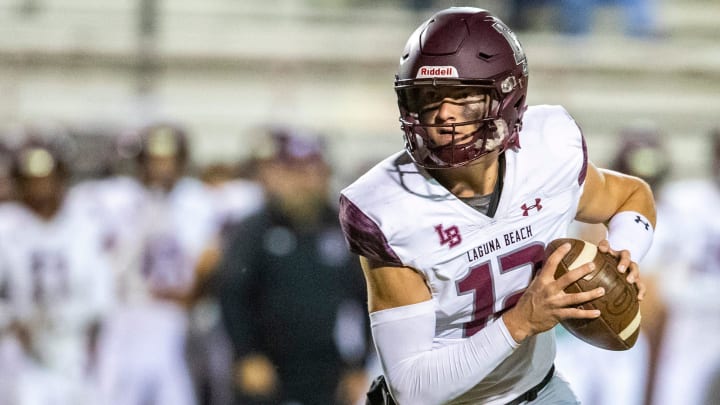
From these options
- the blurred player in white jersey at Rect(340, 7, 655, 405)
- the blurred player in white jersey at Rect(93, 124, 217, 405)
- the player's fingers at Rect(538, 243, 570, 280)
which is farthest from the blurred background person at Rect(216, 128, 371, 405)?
the player's fingers at Rect(538, 243, 570, 280)

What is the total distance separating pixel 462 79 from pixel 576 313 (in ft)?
2.06

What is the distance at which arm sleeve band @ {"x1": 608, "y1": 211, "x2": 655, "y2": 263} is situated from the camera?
141 inches

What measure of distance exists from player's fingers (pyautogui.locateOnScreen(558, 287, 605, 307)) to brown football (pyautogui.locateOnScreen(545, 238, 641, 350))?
0.11ft

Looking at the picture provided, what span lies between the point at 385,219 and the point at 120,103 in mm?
6859

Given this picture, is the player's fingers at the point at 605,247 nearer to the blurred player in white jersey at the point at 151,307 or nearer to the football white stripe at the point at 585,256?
the football white stripe at the point at 585,256

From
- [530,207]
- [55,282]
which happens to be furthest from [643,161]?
[530,207]

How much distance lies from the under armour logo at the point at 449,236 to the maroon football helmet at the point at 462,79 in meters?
0.17

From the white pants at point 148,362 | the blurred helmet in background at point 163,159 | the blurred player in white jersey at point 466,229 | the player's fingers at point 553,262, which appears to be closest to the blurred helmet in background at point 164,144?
the blurred helmet in background at point 163,159

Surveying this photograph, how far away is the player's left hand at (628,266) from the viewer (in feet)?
11.0

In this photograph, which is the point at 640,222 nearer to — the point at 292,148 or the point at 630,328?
the point at 630,328

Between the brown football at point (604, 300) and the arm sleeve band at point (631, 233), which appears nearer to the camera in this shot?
the brown football at point (604, 300)

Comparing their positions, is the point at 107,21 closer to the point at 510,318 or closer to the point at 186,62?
the point at 186,62

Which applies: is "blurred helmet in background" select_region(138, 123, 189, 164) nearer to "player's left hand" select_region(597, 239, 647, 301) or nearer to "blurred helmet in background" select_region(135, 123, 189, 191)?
"blurred helmet in background" select_region(135, 123, 189, 191)

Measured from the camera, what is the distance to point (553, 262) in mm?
3248
